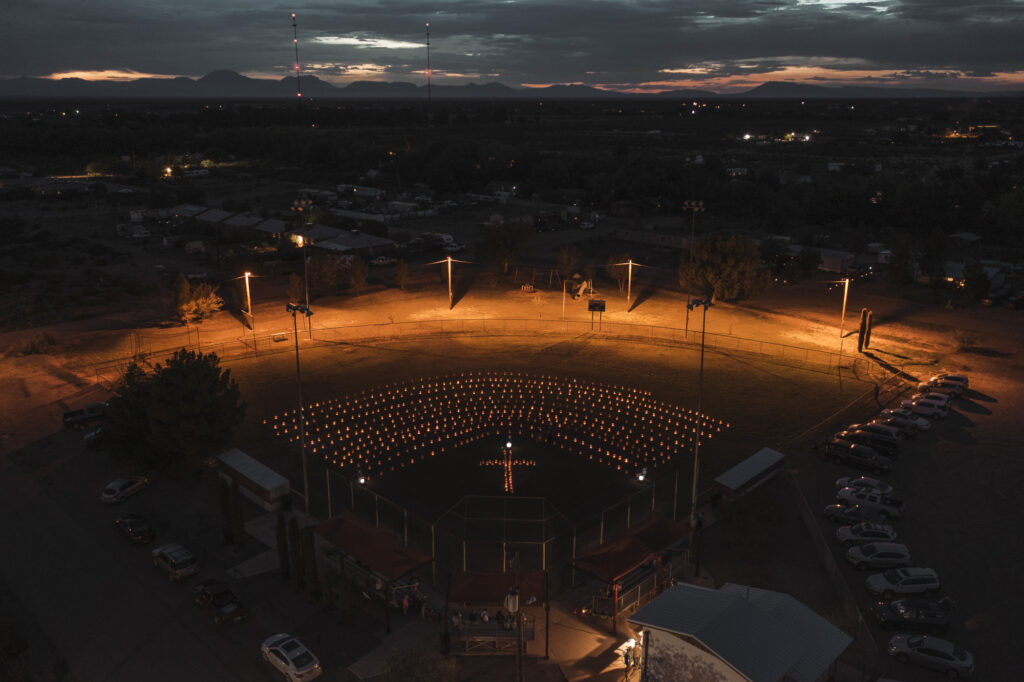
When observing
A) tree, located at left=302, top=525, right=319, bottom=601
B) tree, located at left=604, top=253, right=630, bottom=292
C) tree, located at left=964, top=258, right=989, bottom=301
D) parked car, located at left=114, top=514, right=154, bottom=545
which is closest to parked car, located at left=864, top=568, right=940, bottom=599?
tree, located at left=302, top=525, right=319, bottom=601

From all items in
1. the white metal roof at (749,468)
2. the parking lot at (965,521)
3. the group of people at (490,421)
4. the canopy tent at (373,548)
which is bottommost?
the parking lot at (965,521)

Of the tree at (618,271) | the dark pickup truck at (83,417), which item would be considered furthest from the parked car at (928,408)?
the dark pickup truck at (83,417)

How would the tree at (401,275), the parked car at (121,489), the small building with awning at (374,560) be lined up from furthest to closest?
1. the tree at (401,275)
2. the parked car at (121,489)
3. the small building with awning at (374,560)

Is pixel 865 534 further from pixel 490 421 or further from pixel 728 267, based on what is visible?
pixel 728 267

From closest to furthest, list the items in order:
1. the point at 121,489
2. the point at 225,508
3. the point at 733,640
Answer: the point at 733,640, the point at 225,508, the point at 121,489

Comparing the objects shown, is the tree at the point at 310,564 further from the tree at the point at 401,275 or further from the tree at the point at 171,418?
the tree at the point at 401,275

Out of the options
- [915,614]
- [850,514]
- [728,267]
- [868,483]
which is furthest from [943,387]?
[915,614]
